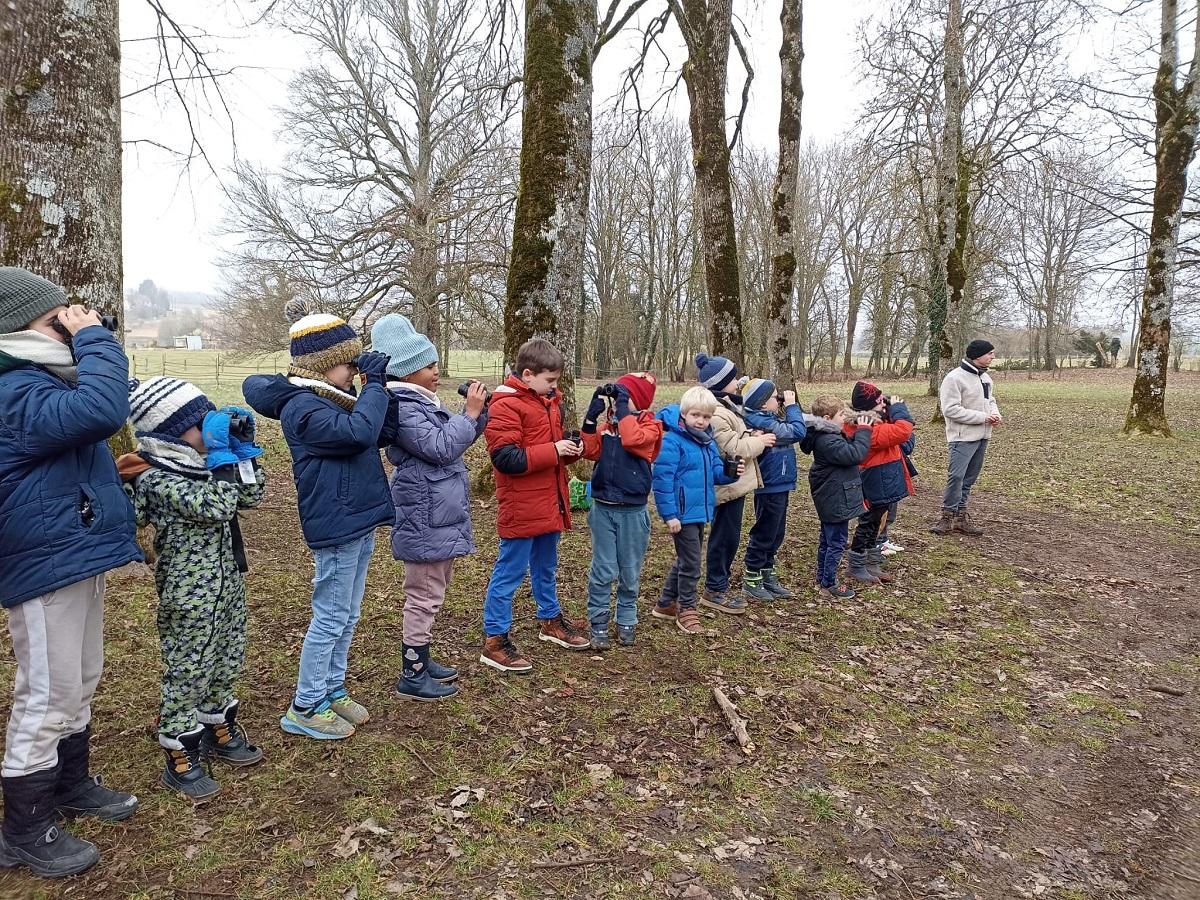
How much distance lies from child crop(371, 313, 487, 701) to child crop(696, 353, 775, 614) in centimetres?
208

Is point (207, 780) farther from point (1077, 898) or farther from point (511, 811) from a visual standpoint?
point (1077, 898)

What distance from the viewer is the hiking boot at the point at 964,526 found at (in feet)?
25.8

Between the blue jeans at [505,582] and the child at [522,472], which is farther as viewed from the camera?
the blue jeans at [505,582]

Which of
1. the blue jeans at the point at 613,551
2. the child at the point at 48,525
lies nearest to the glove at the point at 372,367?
the child at the point at 48,525

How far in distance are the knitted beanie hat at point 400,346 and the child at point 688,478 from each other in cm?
185

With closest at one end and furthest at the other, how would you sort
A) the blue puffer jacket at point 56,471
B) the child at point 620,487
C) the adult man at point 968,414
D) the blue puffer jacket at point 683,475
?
the blue puffer jacket at point 56,471 < the child at point 620,487 < the blue puffer jacket at point 683,475 < the adult man at point 968,414

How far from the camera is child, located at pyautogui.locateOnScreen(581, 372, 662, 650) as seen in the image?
15.3 feet

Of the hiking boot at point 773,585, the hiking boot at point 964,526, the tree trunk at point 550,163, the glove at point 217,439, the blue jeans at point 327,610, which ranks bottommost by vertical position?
the hiking boot at point 773,585

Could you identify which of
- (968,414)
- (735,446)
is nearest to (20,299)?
(735,446)

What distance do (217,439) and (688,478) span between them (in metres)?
2.97

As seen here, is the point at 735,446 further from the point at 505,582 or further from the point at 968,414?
the point at 968,414

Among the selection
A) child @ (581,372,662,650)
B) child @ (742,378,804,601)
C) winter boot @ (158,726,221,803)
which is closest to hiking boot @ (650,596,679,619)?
child @ (581,372,662,650)

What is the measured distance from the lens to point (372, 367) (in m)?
3.50

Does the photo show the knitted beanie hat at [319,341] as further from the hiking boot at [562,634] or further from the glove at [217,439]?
the hiking boot at [562,634]
